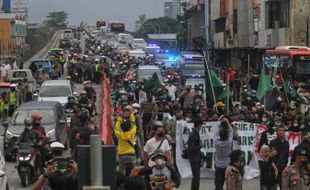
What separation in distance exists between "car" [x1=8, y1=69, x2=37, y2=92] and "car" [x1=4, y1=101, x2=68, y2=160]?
59.0ft

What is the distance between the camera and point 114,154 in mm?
7508

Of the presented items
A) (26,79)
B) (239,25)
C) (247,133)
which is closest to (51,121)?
(247,133)

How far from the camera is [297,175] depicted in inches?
457

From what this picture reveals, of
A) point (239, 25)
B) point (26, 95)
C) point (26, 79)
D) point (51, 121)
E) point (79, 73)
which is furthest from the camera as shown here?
point (239, 25)

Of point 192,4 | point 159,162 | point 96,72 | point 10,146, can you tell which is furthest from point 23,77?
point 192,4

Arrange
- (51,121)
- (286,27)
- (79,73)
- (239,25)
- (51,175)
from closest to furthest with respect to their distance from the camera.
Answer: (51,175) < (51,121) < (79,73) < (286,27) < (239,25)

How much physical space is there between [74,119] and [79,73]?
106 ft

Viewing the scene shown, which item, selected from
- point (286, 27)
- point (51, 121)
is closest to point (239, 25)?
point (286, 27)

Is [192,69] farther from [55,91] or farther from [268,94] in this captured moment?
[268,94]

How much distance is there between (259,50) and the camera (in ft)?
Result: 209

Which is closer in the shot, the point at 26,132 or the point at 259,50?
the point at 26,132

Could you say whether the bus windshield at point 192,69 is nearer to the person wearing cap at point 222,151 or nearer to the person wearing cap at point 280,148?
the person wearing cap at point 222,151

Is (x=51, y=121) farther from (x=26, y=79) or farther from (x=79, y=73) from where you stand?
(x=79, y=73)

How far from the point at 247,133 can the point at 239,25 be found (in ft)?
183
